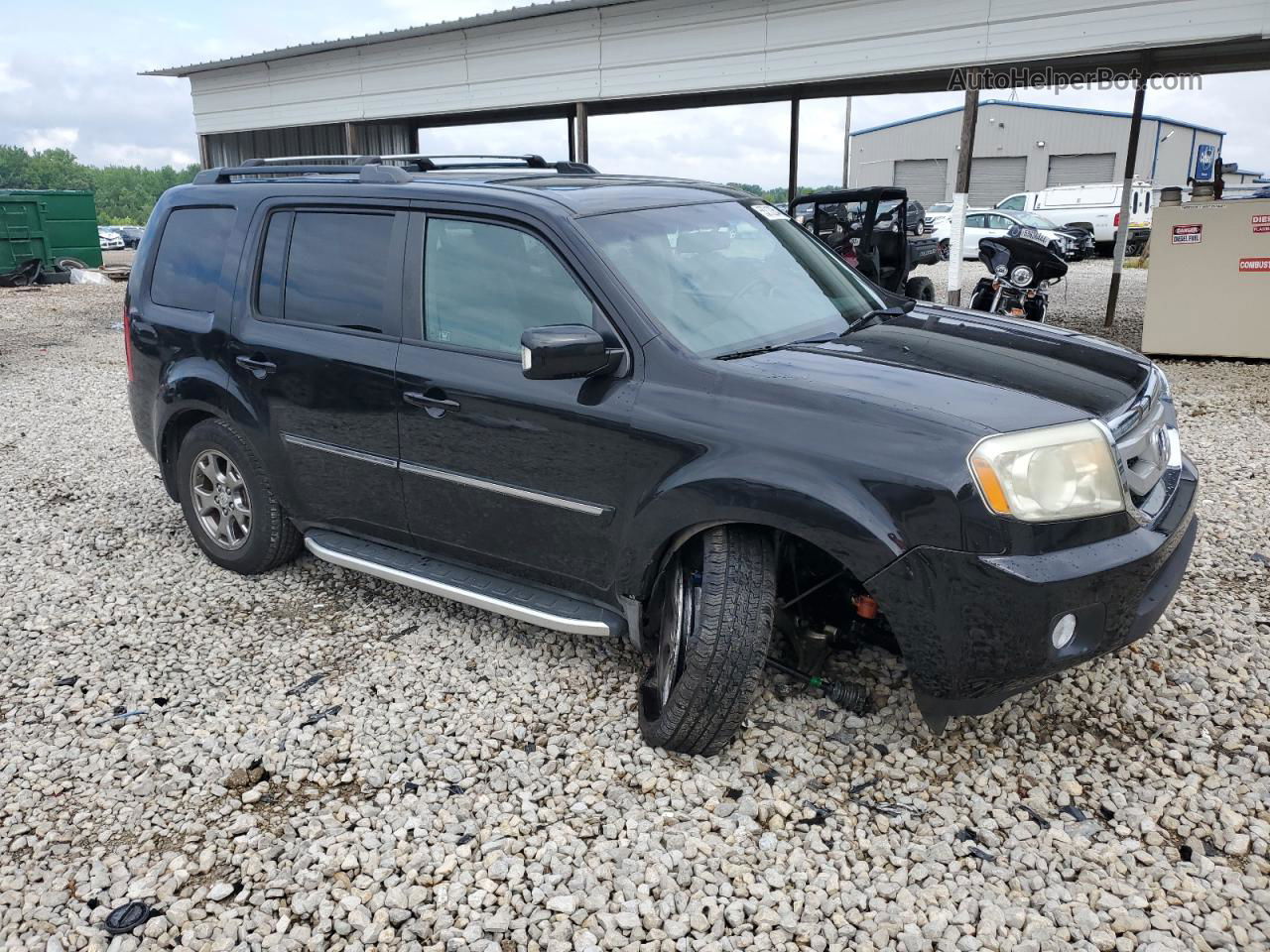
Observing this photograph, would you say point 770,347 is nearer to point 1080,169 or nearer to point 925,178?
point 1080,169

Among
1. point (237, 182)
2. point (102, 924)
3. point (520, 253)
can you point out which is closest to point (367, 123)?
point (237, 182)

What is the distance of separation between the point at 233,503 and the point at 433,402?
158 centimetres

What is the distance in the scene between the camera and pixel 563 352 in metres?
2.92

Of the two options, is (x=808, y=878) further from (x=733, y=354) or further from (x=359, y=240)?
(x=359, y=240)

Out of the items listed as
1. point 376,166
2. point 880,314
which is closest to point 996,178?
point 880,314

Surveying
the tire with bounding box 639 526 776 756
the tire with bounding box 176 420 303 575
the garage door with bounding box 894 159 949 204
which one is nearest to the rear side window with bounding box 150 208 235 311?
the tire with bounding box 176 420 303 575

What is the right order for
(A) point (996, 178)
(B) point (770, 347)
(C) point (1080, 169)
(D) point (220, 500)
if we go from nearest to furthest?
(B) point (770, 347) → (D) point (220, 500) → (C) point (1080, 169) → (A) point (996, 178)

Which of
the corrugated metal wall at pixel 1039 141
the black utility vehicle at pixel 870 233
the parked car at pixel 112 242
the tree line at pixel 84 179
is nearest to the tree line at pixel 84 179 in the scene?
the tree line at pixel 84 179

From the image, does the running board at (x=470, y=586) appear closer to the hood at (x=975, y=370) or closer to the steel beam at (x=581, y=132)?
the hood at (x=975, y=370)

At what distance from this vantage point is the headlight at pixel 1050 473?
2.52m

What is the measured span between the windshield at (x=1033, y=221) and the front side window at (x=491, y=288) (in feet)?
83.4

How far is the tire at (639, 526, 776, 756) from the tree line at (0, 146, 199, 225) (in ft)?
283

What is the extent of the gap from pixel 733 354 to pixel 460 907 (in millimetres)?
1834

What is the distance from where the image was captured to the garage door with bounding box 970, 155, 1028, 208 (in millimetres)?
41031
